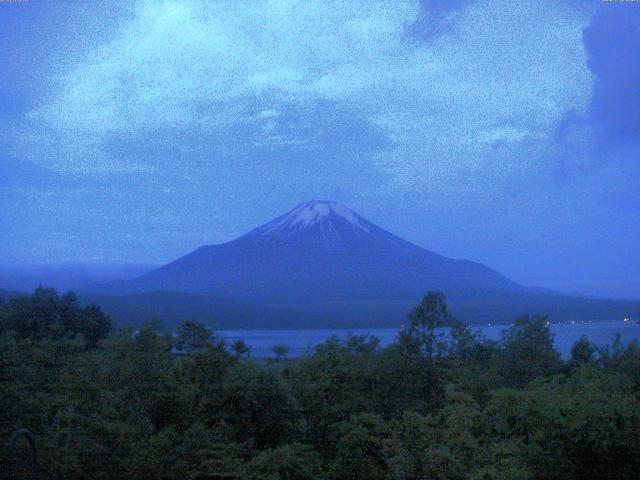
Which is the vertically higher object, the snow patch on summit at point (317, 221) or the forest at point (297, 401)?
the snow patch on summit at point (317, 221)

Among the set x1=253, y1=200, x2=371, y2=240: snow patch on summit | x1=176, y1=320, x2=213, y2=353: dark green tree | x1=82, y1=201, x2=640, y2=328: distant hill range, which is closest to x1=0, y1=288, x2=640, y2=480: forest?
x1=176, y1=320, x2=213, y2=353: dark green tree

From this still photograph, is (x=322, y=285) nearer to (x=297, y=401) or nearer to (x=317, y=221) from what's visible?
(x=317, y=221)

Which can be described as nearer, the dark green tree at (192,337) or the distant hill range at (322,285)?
the dark green tree at (192,337)

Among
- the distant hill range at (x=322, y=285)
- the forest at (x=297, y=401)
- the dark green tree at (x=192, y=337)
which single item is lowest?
Result: the forest at (x=297, y=401)

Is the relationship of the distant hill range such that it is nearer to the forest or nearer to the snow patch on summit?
the snow patch on summit

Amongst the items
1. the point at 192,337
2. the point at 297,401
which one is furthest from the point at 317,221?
the point at 297,401

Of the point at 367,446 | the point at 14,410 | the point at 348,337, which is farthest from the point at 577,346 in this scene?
the point at 14,410

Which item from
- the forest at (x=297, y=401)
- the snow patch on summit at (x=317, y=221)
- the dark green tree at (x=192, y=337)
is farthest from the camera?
the snow patch on summit at (x=317, y=221)

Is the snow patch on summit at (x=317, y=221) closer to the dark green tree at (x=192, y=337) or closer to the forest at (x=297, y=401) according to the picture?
the forest at (x=297, y=401)

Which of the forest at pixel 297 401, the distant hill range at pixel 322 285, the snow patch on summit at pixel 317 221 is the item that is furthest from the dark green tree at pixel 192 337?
the snow patch on summit at pixel 317 221
